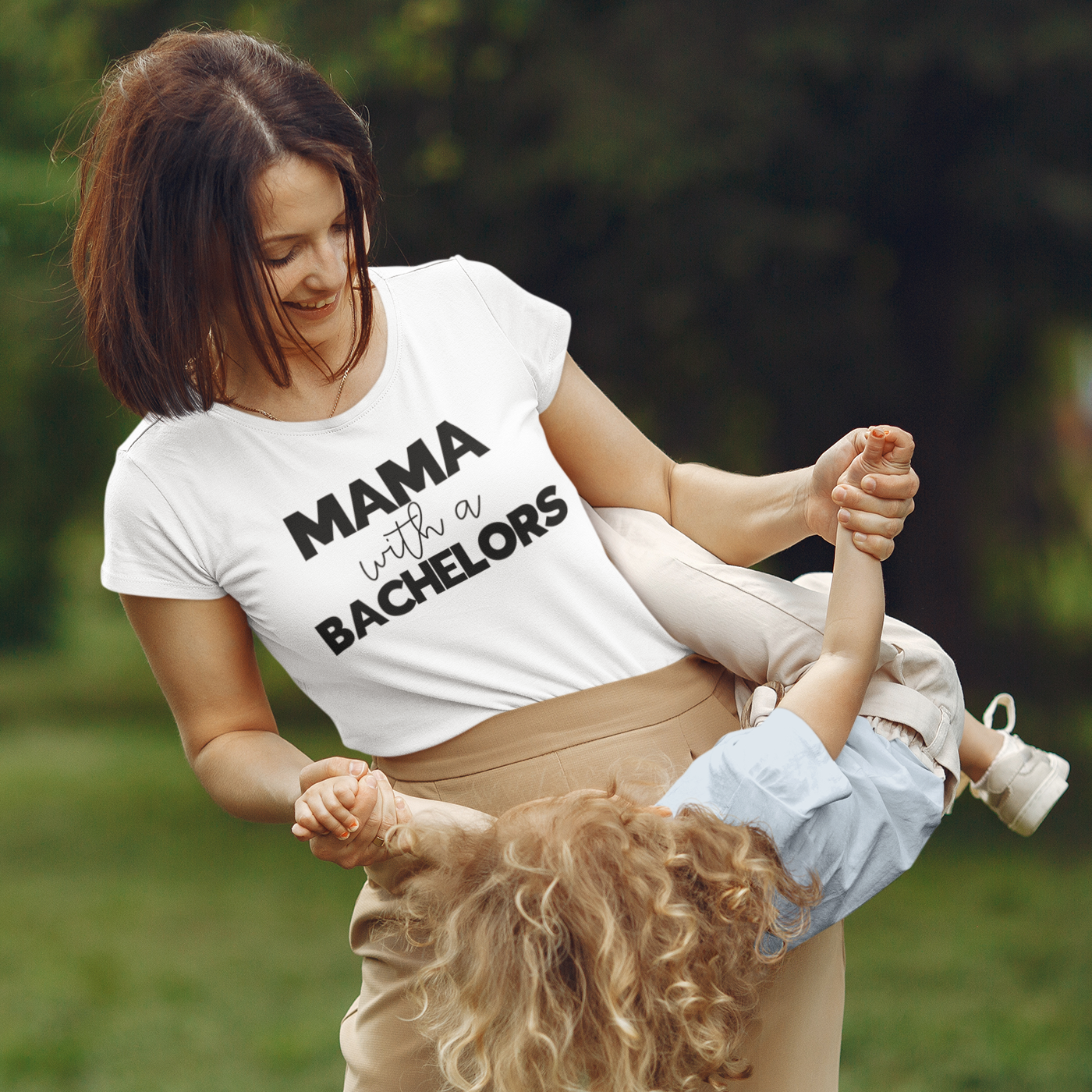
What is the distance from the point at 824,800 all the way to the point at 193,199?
100cm

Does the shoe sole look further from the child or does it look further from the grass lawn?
the grass lawn

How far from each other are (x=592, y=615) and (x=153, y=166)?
0.77 metres

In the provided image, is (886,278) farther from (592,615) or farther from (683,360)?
(592,615)

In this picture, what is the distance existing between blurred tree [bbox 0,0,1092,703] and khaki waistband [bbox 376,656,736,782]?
3850mm

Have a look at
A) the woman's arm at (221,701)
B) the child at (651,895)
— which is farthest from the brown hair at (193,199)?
the child at (651,895)

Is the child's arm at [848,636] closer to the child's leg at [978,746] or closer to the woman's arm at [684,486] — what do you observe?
the woman's arm at [684,486]

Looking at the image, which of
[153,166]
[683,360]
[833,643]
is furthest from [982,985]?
[153,166]

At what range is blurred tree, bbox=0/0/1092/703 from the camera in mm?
5734

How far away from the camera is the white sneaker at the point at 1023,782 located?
6.42 ft

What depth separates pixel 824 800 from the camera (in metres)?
1.47

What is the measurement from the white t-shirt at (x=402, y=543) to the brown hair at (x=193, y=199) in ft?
0.28

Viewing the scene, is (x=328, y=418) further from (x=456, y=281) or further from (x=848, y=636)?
(x=848, y=636)

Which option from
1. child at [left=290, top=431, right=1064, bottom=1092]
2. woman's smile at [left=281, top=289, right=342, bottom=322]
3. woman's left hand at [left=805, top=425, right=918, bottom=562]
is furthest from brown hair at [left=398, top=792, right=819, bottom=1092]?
woman's smile at [left=281, top=289, right=342, bottom=322]

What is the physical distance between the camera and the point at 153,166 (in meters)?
1.56
